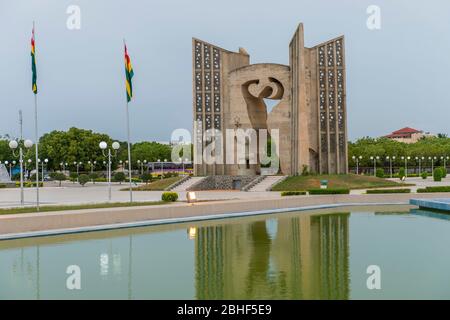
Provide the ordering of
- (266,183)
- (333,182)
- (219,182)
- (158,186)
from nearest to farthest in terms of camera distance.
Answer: (333,182) < (266,183) < (219,182) < (158,186)

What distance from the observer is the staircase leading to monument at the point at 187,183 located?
42378 millimetres

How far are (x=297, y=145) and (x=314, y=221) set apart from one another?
2109cm

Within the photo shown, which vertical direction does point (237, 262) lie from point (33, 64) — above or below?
below

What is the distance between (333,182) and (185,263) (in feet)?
93.3

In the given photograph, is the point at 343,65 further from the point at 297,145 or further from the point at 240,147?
the point at 240,147

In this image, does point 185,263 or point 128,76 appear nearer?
point 185,263

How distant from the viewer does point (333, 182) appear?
38469 millimetres

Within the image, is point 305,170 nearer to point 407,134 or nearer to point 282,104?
point 282,104

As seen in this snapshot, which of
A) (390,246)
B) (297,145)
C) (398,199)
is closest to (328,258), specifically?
(390,246)

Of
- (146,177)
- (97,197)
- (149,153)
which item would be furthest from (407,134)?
(97,197)

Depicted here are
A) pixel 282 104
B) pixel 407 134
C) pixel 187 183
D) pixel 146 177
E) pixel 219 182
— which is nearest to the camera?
pixel 282 104

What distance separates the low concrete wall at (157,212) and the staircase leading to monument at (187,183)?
18295mm

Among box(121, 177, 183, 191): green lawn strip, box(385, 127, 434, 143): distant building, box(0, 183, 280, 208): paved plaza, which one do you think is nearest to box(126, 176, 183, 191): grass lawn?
box(121, 177, 183, 191): green lawn strip

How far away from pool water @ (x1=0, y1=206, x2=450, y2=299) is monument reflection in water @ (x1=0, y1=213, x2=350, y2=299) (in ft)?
0.07
